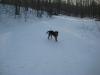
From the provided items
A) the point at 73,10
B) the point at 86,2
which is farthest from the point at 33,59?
the point at 86,2

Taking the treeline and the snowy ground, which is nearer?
the snowy ground

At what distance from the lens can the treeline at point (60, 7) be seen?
31.0 metres

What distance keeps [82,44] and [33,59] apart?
17.4 ft

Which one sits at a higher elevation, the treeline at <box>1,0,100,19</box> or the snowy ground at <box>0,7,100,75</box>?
the treeline at <box>1,0,100,19</box>

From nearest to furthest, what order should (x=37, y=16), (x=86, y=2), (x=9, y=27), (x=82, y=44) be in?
(x=82, y=44) < (x=9, y=27) < (x=37, y=16) < (x=86, y=2)

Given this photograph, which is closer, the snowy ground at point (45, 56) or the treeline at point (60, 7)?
the snowy ground at point (45, 56)

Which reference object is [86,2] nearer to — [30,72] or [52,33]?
[52,33]

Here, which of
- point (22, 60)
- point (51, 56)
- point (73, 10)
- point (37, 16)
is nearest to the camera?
point (22, 60)

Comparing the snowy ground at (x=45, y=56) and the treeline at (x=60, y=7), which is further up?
the treeline at (x=60, y=7)

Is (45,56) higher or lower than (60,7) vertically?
lower

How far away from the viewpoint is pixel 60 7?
4706 cm

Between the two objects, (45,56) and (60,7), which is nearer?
(45,56)

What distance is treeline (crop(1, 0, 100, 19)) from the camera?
31.0 meters

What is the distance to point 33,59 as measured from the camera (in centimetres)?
1006
